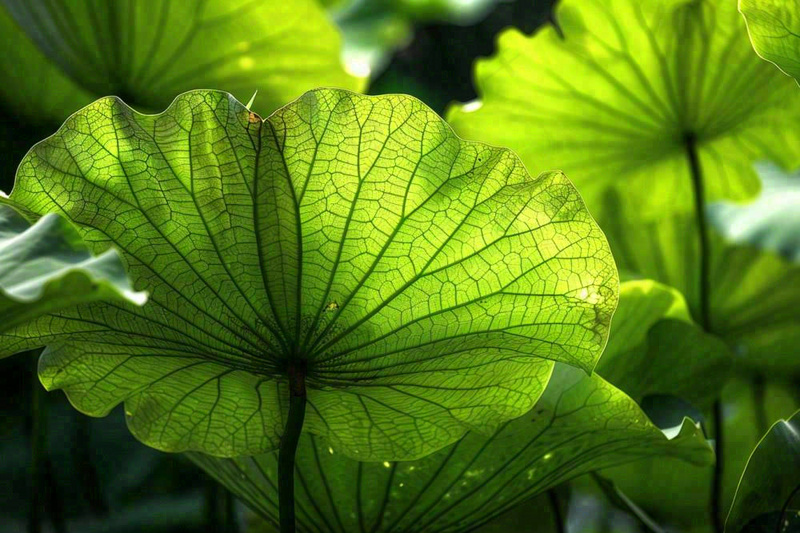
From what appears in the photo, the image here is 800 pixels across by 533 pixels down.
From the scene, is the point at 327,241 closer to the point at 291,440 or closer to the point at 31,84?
the point at 291,440

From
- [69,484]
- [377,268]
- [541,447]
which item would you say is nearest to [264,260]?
[377,268]

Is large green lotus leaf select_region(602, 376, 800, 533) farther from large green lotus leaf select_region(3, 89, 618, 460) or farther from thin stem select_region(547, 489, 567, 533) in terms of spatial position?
large green lotus leaf select_region(3, 89, 618, 460)

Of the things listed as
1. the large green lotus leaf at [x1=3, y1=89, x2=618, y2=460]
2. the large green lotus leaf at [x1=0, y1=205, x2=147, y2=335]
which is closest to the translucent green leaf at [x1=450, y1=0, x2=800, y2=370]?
the large green lotus leaf at [x1=3, y1=89, x2=618, y2=460]

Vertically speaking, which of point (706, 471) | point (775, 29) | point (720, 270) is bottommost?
point (706, 471)

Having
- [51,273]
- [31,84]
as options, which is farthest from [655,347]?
[31,84]

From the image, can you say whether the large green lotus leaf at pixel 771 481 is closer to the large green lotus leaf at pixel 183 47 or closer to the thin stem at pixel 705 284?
the thin stem at pixel 705 284

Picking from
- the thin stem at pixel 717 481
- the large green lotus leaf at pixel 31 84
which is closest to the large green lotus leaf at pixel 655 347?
the thin stem at pixel 717 481
